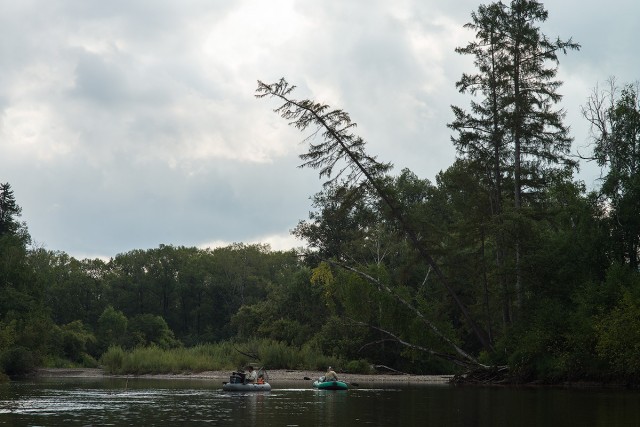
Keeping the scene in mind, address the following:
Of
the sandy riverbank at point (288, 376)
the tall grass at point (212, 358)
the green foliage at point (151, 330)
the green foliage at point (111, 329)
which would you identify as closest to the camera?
the sandy riverbank at point (288, 376)

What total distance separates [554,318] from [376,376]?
2124 centimetres

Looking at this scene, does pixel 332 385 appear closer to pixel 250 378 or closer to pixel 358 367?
pixel 250 378

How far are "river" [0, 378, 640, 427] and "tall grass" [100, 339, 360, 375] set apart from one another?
90.7 feet

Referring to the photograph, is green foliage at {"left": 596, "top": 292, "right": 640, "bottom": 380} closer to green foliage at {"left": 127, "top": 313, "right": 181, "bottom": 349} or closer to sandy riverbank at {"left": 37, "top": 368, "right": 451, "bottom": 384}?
sandy riverbank at {"left": 37, "top": 368, "right": 451, "bottom": 384}

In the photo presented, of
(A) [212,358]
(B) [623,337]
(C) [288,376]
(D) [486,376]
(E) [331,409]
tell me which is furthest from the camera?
(A) [212,358]

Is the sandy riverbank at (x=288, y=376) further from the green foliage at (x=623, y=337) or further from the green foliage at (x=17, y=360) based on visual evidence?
the green foliage at (x=623, y=337)

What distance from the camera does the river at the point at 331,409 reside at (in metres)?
26.2

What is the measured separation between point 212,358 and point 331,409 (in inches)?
1792

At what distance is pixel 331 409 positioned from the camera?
1291 inches

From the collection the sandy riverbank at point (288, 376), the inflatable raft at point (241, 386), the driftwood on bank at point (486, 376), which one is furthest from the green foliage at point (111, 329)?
the driftwood on bank at point (486, 376)

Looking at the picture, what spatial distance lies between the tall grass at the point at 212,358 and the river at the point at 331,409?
27.7m

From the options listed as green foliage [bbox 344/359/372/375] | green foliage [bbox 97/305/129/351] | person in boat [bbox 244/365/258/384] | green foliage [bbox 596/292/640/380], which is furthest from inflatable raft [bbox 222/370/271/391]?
green foliage [bbox 97/305/129/351]

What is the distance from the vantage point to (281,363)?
2869 inches

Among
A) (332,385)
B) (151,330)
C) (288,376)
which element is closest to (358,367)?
(288,376)
